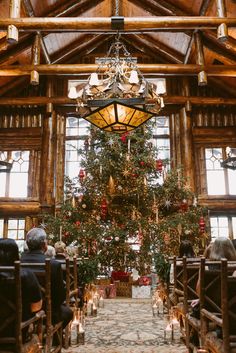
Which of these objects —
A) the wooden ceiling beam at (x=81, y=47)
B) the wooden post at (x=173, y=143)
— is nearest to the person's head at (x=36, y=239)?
the wooden post at (x=173, y=143)

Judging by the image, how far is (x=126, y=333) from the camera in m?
4.62

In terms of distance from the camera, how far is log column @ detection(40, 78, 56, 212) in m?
10.4

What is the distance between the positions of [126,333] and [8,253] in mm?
2968

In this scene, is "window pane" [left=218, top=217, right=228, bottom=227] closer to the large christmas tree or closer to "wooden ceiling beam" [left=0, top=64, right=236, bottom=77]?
the large christmas tree

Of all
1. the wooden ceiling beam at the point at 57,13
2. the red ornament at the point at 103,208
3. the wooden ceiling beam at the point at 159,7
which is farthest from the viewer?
the wooden ceiling beam at the point at 159,7

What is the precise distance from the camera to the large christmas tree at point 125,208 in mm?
8641

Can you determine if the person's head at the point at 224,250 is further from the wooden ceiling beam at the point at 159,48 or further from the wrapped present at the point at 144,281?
the wooden ceiling beam at the point at 159,48

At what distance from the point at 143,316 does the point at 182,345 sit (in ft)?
6.61

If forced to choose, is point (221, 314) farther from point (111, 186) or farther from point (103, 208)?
point (111, 186)

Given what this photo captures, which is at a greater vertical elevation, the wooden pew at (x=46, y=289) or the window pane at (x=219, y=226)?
the window pane at (x=219, y=226)

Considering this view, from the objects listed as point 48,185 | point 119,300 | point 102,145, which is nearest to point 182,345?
point 119,300

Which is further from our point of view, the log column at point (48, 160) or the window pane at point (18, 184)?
the window pane at point (18, 184)

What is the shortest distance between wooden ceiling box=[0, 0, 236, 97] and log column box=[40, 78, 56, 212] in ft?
4.27

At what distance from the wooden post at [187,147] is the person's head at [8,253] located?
27.3ft
